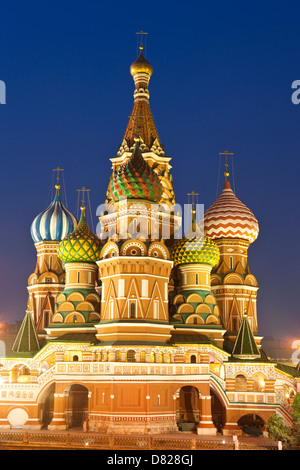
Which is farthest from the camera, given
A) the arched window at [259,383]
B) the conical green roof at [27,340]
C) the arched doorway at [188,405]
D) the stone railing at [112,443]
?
the conical green roof at [27,340]

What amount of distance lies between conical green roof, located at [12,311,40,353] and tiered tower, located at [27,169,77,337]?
15.6ft

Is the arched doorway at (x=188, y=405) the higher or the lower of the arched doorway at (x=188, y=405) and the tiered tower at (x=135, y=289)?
the lower

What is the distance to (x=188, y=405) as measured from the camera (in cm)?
3291

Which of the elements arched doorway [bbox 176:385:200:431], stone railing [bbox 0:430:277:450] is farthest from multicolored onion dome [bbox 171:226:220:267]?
stone railing [bbox 0:430:277:450]

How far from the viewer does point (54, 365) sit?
104 feet

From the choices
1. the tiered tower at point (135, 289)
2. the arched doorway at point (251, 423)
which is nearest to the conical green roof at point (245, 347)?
the arched doorway at point (251, 423)

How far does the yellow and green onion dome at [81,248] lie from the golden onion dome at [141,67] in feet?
39.5

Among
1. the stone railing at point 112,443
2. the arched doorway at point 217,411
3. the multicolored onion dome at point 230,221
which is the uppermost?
the multicolored onion dome at point 230,221

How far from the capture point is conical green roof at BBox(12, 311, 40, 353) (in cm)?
3362

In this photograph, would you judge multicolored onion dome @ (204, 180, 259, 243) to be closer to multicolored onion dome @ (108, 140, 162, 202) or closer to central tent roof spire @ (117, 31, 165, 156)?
central tent roof spire @ (117, 31, 165, 156)

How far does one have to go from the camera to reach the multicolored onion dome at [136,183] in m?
33.1

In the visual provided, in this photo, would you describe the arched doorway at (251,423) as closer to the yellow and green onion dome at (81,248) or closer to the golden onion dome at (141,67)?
the yellow and green onion dome at (81,248)

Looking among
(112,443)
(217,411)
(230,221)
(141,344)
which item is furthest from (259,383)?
(230,221)

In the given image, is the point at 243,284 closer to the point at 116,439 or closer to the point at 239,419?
the point at 239,419
